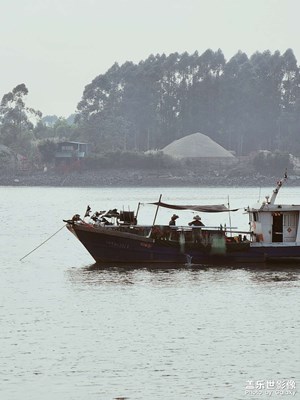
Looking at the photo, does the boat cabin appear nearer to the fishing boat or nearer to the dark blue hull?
the fishing boat

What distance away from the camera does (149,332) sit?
40.0m

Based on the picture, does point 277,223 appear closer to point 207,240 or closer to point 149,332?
point 207,240

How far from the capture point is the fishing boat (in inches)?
2264

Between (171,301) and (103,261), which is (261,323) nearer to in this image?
(171,301)

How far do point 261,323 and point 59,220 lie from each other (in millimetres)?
78842

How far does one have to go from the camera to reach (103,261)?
5988 cm

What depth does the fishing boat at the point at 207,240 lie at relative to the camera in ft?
189

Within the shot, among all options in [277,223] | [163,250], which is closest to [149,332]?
[163,250]

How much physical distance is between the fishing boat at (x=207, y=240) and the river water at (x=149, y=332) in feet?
2.05

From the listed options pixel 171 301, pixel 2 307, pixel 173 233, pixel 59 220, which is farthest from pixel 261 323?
pixel 59 220

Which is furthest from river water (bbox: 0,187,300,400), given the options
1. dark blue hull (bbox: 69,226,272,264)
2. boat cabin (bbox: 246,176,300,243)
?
boat cabin (bbox: 246,176,300,243)

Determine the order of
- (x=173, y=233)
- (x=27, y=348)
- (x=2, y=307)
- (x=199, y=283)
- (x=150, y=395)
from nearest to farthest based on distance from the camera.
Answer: (x=150, y=395) < (x=27, y=348) < (x=2, y=307) < (x=199, y=283) < (x=173, y=233)

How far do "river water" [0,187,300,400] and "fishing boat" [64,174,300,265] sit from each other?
24.6 inches

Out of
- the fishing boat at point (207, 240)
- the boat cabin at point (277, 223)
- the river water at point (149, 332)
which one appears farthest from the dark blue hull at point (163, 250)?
the boat cabin at point (277, 223)
